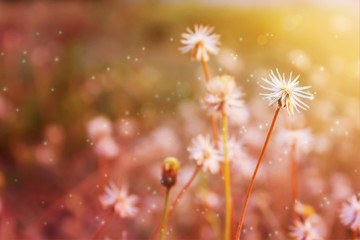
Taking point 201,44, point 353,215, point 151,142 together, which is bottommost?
point 353,215

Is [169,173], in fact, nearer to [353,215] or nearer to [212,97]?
[212,97]

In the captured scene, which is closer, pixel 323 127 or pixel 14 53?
pixel 323 127

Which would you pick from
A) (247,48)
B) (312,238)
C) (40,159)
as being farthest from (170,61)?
(312,238)

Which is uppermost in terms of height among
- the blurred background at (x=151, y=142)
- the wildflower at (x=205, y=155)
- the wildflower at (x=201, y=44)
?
the blurred background at (x=151, y=142)

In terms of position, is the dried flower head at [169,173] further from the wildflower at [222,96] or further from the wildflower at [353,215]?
the wildflower at [353,215]

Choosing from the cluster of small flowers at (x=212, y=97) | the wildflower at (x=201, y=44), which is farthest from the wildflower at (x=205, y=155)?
the wildflower at (x=201, y=44)

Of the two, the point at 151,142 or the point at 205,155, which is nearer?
the point at 205,155

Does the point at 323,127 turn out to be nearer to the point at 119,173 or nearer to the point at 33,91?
the point at 119,173

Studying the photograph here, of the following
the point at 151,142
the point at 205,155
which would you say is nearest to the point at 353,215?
the point at 205,155
